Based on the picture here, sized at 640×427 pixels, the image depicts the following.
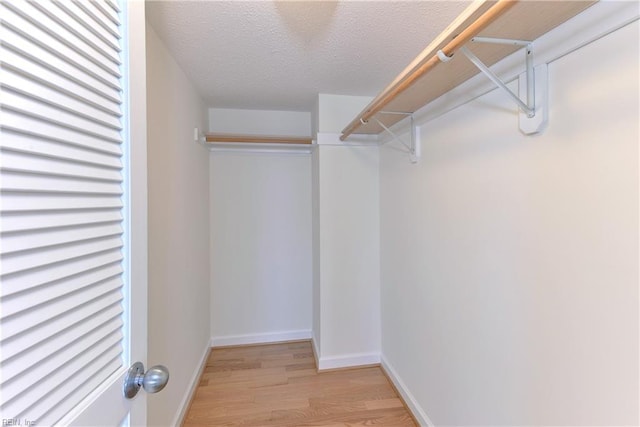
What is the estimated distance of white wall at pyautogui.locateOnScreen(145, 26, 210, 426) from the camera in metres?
1.39

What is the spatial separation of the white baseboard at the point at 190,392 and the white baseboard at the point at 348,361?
97 cm

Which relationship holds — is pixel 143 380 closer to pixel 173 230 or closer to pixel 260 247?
pixel 173 230

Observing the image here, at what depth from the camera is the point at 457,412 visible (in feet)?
4.73

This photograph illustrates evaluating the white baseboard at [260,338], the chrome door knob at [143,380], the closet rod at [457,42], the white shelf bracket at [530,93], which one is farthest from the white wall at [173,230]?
the white shelf bracket at [530,93]

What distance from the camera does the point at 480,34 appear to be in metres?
0.97

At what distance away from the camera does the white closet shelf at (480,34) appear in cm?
75

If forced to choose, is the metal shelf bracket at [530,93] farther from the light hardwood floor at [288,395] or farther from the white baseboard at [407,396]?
the light hardwood floor at [288,395]

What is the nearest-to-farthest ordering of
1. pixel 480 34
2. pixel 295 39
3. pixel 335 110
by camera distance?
1. pixel 480 34
2. pixel 295 39
3. pixel 335 110

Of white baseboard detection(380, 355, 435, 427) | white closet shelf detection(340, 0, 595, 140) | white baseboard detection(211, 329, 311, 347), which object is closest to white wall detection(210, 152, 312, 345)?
white baseboard detection(211, 329, 311, 347)

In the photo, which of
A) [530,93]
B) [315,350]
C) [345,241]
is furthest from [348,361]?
[530,93]

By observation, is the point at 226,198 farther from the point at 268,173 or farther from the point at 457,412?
the point at 457,412

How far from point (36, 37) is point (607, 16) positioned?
1.33m

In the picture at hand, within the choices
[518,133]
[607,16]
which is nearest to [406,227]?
[518,133]

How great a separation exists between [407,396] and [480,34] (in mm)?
2112
